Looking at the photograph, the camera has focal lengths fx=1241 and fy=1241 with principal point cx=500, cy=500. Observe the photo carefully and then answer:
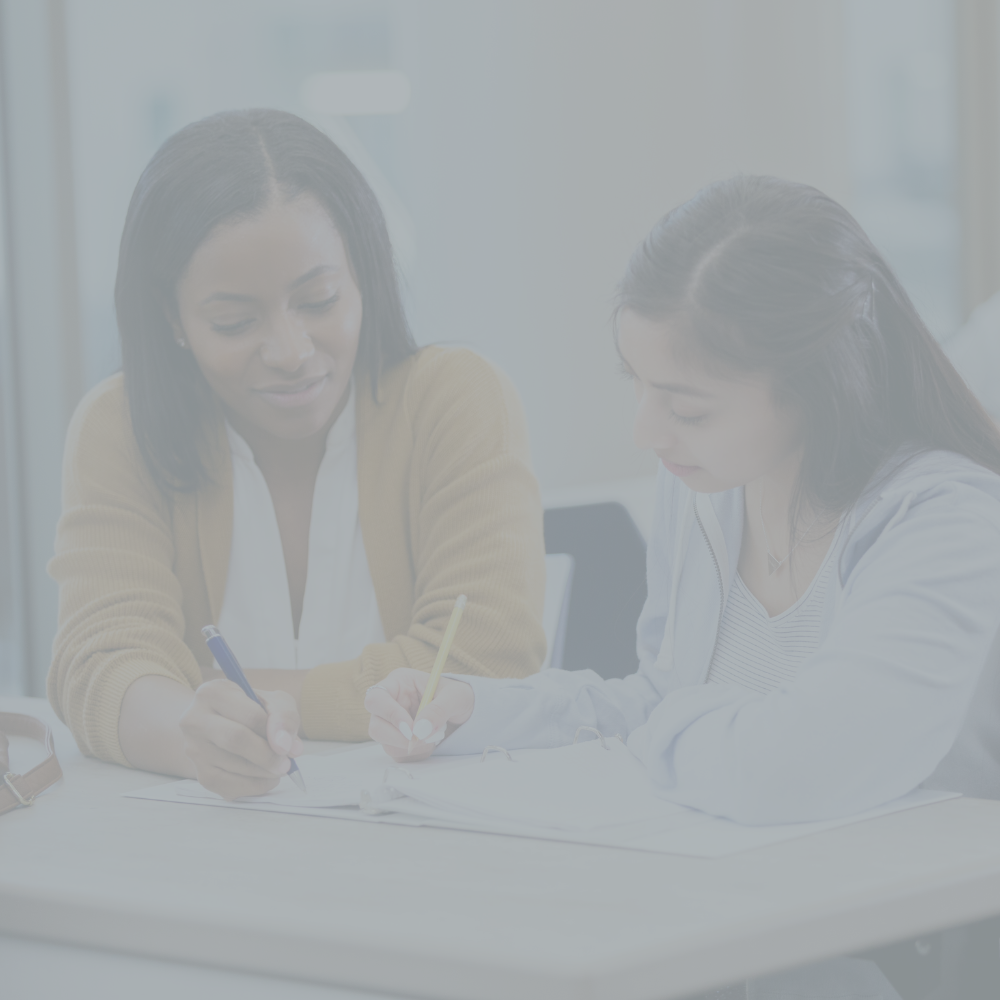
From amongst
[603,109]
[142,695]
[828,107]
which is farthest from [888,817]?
[828,107]

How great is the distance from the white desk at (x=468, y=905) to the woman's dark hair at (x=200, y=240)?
2.09 feet

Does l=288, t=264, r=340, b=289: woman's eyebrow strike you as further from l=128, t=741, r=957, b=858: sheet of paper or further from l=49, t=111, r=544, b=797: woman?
l=128, t=741, r=957, b=858: sheet of paper

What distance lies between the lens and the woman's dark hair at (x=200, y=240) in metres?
1.28

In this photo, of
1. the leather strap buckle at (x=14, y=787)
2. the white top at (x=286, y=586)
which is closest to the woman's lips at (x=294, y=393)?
the white top at (x=286, y=586)

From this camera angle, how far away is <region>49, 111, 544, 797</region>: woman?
1237mm

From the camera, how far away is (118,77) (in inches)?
102

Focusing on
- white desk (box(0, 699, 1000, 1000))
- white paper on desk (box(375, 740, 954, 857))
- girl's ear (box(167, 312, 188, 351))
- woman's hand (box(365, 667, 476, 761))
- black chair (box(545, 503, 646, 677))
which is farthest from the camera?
black chair (box(545, 503, 646, 677))

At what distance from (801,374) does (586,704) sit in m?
0.35

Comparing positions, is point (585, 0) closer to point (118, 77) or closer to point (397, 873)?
point (118, 77)

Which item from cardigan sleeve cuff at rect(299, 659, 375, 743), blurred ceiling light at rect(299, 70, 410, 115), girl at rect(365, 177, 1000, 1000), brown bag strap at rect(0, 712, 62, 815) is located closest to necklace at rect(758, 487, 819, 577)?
girl at rect(365, 177, 1000, 1000)

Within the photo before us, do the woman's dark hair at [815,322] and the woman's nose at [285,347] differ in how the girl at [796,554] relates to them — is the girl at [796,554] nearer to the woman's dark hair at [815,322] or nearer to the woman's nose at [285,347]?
the woman's dark hair at [815,322]

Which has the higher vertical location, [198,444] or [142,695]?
[198,444]

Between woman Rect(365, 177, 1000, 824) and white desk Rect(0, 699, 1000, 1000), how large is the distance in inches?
3.0

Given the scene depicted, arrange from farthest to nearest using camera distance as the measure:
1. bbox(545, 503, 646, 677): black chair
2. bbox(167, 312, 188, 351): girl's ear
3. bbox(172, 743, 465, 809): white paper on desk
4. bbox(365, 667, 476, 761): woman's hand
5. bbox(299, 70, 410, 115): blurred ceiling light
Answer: bbox(299, 70, 410, 115): blurred ceiling light
bbox(545, 503, 646, 677): black chair
bbox(167, 312, 188, 351): girl's ear
bbox(365, 667, 476, 761): woman's hand
bbox(172, 743, 465, 809): white paper on desk
